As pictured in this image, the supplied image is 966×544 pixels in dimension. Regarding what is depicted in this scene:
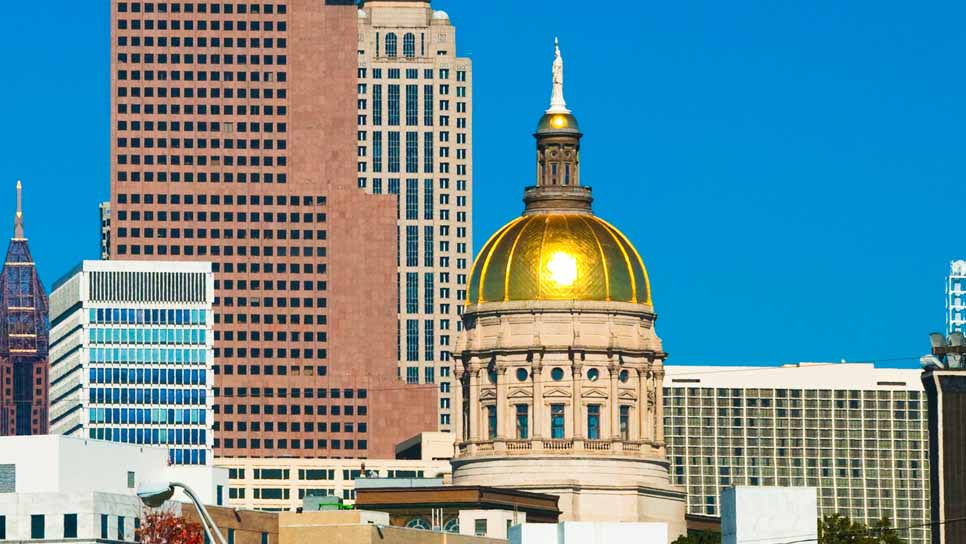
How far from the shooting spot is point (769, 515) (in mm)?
121375

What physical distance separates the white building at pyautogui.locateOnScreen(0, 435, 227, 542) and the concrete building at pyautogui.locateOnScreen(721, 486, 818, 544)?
50.7 m

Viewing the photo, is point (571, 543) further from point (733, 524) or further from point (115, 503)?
point (115, 503)

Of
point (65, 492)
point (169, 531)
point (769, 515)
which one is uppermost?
point (65, 492)

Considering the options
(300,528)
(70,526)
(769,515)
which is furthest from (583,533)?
(300,528)

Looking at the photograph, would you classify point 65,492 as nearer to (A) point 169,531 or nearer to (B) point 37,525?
(B) point 37,525

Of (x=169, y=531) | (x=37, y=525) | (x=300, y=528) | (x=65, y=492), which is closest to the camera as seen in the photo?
(x=169, y=531)

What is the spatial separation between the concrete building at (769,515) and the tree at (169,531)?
146ft

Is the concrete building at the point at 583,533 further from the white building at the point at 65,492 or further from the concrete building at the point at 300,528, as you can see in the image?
the concrete building at the point at 300,528

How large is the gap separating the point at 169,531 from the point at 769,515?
1923 inches

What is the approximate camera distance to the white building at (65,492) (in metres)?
176

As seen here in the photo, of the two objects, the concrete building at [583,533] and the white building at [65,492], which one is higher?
the white building at [65,492]

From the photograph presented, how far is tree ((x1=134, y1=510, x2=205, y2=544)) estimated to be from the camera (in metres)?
162

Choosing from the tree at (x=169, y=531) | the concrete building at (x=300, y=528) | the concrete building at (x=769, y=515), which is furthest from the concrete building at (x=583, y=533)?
the concrete building at (x=300, y=528)

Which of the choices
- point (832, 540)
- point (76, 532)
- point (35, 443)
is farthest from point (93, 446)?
point (832, 540)
